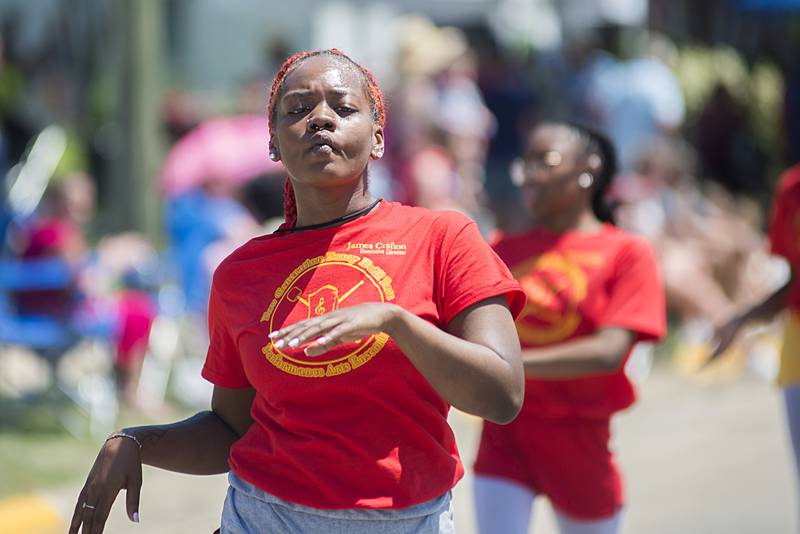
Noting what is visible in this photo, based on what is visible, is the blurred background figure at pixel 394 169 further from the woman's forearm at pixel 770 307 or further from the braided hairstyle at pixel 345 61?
the braided hairstyle at pixel 345 61

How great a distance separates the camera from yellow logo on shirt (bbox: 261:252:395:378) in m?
2.64

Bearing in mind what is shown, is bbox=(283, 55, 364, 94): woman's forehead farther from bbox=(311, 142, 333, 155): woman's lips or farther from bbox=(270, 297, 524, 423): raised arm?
bbox=(270, 297, 524, 423): raised arm

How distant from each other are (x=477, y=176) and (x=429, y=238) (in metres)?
8.37

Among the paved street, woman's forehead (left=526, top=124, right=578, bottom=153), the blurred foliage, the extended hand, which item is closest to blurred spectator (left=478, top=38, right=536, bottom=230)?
the blurred foliage

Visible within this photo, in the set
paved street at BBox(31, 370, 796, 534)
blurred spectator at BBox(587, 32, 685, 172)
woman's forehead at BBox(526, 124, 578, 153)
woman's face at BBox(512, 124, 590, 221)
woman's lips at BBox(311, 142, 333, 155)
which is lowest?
paved street at BBox(31, 370, 796, 534)

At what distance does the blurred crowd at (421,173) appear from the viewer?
784cm

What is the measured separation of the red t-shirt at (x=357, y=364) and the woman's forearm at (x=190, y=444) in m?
0.14

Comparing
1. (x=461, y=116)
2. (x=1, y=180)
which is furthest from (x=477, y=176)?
(x=1, y=180)

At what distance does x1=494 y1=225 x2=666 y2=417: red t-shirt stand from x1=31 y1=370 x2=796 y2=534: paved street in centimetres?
→ 230

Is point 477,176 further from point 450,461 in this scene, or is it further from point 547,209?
point 450,461

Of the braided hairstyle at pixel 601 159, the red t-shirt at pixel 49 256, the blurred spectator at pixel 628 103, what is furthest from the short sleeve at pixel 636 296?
the blurred spectator at pixel 628 103

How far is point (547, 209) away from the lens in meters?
4.46

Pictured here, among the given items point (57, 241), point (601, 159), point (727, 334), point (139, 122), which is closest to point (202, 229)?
point (139, 122)

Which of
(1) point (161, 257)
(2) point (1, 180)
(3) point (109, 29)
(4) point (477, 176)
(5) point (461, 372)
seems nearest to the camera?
(5) point (461, 372)
